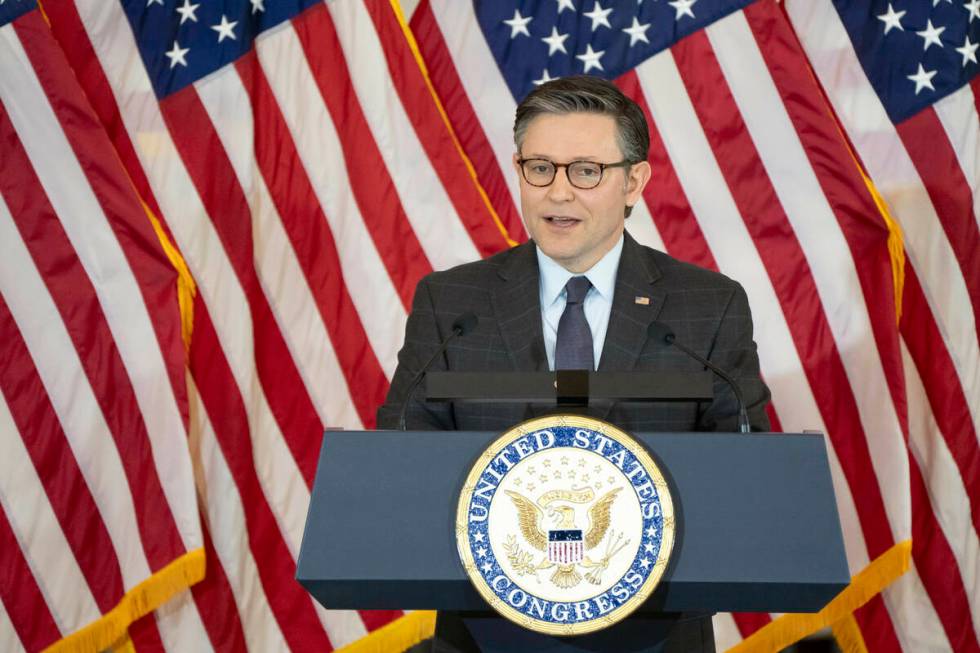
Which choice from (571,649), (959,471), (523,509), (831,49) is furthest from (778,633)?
(523,509)

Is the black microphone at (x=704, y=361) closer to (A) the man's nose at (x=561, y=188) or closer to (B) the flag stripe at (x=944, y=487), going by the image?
(A) the man's nose at (x=561, y=188)

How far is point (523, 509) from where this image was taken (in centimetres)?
123

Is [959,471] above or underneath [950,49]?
underneath

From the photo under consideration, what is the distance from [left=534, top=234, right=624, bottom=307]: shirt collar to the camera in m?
1.79

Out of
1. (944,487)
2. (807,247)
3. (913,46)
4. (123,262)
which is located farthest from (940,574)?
(123,262)

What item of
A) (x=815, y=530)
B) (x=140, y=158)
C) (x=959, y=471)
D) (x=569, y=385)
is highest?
(x=140, y=158)

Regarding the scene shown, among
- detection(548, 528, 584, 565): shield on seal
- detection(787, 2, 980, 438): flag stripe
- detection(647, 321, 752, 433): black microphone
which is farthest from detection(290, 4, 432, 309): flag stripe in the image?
detection(548, 528, 584, 565): shield on seal

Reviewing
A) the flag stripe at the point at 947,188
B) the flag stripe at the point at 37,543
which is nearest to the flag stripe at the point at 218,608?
the flag stripe at the point at 37,543

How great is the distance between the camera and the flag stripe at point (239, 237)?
3586 millimetres

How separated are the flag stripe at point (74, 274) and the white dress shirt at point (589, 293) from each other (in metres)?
2.13

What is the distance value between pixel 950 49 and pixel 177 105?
2.57 m

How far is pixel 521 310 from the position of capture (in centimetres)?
173

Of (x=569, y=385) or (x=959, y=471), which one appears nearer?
(x=569, y=385)

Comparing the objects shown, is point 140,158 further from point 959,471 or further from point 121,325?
point 959,471
